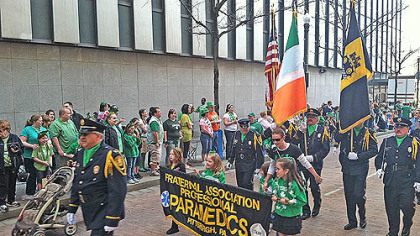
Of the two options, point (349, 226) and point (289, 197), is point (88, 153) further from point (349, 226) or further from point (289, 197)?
point (349, 226)

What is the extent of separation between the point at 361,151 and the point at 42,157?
640 cm

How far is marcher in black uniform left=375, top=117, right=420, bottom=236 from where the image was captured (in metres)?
6.18

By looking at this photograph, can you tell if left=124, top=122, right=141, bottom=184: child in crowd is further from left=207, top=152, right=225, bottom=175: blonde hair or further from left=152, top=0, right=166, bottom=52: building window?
left=152, top=0, right=166, bottom=52: building window

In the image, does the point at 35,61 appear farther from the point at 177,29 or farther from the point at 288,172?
the point at 288,172

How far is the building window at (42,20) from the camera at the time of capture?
13.5 m

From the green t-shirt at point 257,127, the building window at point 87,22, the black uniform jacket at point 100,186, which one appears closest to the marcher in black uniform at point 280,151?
the black uniform jacket at point 100,186

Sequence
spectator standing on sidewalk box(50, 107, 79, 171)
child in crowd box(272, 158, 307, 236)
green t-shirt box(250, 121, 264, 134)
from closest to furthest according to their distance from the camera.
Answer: child in crowd box(272, 158, 307, 236)
spectator standing on sidewalk box(50, 107, 79, 171)
green t-shirt box(250, 121, 264, 134)

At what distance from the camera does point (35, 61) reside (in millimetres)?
13625

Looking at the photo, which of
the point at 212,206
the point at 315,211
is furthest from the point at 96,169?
the point at 315,211

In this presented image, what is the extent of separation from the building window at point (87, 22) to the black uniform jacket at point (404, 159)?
12.3 metres

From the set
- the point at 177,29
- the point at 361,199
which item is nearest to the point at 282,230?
the point at 361,199

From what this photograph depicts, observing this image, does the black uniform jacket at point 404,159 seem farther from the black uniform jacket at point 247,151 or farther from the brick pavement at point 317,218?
the black uniform jacket at point 247,151

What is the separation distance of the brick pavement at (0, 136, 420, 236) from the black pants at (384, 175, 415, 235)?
391 millimetres

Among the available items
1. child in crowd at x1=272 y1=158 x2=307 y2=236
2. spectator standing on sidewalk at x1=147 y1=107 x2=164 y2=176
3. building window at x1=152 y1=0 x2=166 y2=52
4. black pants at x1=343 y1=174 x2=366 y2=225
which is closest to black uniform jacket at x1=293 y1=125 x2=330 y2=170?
black pants at x1=343 y1=174 x2=366 y2=225
